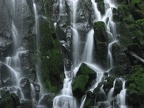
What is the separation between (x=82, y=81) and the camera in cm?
2147

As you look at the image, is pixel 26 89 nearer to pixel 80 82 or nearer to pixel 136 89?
pixel 80 82

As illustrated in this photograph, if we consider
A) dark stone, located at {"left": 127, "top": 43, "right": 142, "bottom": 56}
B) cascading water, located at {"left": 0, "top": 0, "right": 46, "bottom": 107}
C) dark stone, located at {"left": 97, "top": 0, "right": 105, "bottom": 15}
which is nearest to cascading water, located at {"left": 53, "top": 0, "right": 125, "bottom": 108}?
dark stone, located at {"left": 97, "top": 0, "right": 105, "bottom": 15}

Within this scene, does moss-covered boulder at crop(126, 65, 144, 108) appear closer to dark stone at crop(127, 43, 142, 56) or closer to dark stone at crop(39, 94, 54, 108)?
dark stone at crop(127, 43, 142, 56)

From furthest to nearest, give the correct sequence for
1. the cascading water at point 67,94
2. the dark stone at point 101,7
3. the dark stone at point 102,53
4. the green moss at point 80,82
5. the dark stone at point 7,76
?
the dark stone at point 101,7
the dark stone at point 102,53
the dark stone at point 7,76
the green moss at point 80,82
the cascading water at point 67,94

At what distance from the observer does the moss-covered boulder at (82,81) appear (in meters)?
20.9

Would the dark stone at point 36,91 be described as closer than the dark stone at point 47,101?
No

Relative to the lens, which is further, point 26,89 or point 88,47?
point 88,47

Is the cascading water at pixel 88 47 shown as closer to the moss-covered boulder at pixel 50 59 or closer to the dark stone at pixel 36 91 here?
the moss-covered boulder at pixel 50 59

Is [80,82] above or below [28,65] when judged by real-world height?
below

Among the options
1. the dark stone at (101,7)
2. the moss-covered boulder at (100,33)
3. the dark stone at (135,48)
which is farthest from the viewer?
the dark stone at (101,7)

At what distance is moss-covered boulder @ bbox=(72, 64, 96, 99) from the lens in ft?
68.6

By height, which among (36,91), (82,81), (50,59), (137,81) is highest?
(50,59)

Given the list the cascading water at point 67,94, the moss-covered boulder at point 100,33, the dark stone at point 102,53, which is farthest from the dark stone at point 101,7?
the dark stone at point 102,53

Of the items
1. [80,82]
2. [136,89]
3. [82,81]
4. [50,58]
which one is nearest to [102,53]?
[50,58]
